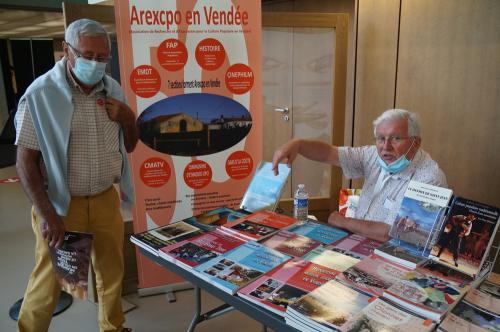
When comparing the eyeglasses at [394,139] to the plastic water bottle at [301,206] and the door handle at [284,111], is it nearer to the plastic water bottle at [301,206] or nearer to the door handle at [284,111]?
the plastic water bottle at [301,206]

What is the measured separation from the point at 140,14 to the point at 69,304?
190cm

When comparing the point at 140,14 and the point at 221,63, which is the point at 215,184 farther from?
the point at 140,14

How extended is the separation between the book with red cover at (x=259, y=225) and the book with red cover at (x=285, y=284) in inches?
11.0

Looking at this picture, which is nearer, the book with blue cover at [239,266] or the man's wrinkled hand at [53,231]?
the book with blue cover at [239,266]

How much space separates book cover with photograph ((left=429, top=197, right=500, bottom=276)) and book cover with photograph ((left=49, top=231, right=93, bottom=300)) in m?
1.41

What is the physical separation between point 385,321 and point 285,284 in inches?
13.2

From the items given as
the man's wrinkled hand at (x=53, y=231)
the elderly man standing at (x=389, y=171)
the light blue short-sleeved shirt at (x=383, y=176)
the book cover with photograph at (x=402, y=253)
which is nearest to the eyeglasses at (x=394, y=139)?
the elderly man standing at (x=389, y=171)

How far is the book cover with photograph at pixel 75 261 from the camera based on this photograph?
1.79 meters

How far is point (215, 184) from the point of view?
272 centimetres

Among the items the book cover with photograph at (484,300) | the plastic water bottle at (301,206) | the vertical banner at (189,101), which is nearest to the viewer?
the book cover with photograph at (484,300)

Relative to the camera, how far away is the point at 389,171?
75.8 inches

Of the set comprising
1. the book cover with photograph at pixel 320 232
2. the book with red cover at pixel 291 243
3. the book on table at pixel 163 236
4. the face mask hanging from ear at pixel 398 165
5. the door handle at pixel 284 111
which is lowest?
the book cover with photograph at pixel 320 232

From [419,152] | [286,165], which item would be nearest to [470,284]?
[419,152]

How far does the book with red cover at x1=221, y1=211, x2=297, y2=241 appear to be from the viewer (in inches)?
66.7
